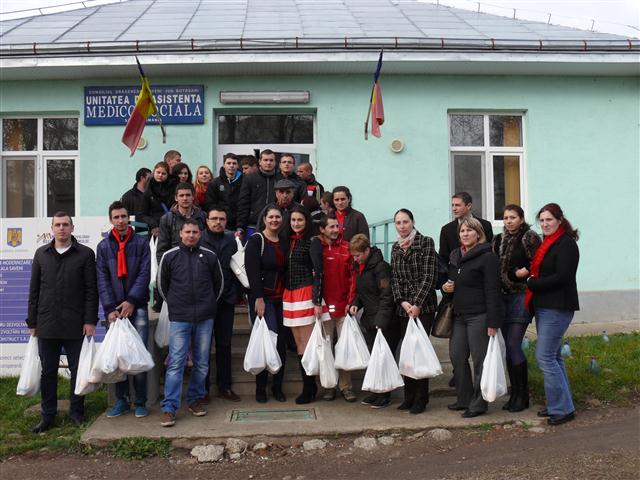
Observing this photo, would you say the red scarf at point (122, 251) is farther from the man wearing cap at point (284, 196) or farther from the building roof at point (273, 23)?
the building roof at point (273, 23)

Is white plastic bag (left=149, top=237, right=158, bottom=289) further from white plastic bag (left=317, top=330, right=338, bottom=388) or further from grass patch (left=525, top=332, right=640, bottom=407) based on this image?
grass patch (left=525, top=332, right=640, bottom=407)

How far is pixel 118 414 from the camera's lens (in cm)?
509

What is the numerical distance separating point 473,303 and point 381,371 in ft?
3.17

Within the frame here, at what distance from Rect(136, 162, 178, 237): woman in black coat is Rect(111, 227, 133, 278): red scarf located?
4.02ft

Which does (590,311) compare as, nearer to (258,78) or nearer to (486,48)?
(486,48)

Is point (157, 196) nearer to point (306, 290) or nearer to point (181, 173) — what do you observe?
point (181, 173)

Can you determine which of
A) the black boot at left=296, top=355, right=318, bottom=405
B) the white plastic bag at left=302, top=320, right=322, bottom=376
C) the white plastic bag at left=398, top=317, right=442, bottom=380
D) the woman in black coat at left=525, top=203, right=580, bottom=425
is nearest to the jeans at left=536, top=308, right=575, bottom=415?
the woman in black coat at left=525, top=203, right=580, bottom=425

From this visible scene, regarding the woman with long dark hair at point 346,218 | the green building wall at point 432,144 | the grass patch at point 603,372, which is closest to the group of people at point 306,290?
the woman with long dark hair at point 346,218

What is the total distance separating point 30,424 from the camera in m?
5.11

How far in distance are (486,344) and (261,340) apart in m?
1.91

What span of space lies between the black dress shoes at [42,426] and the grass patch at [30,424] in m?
0.04

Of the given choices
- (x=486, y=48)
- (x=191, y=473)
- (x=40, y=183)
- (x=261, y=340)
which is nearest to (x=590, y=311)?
(x=486, y=48)

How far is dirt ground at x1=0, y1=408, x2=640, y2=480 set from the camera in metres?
3.96

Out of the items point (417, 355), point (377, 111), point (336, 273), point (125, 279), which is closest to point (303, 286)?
point (336, 273)
